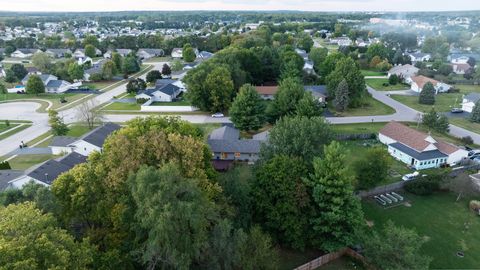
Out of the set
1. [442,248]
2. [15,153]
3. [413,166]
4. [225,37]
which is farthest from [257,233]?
[225,37]

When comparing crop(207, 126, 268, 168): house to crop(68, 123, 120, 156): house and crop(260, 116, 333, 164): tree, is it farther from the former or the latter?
crop(68, 123, 120, 156): house

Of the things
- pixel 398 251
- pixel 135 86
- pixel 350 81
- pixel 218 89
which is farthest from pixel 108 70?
pixel 398 251

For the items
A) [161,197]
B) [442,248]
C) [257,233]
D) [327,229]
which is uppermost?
[161,197]

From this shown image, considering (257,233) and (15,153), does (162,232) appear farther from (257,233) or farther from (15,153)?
(15,153)

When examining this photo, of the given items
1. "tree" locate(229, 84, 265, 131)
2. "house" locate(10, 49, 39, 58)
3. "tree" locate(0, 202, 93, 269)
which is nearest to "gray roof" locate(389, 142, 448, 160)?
"tree" locate(229, 84, 265, 131)

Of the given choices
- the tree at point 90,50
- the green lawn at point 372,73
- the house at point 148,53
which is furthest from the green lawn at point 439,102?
the tree at point 90,50
